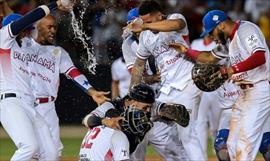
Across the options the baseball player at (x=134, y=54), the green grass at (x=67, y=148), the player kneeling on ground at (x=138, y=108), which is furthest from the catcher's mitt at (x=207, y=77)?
the green grass at (x=67, y=148)

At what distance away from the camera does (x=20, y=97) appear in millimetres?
10742

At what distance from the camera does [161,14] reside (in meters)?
11.7

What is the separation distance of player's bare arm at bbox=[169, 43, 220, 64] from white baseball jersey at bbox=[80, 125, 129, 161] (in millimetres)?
2518

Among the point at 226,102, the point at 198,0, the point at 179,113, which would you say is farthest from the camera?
the point at 198,0

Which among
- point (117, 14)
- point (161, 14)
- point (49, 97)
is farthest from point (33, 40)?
point (117, 14)

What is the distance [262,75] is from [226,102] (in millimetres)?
2558

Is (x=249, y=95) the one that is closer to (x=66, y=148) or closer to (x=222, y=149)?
(x=222, y=149)

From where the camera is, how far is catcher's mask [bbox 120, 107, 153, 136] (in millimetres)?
9242

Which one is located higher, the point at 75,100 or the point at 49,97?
the point at 49,97

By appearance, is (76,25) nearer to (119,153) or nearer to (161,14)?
(161,14)

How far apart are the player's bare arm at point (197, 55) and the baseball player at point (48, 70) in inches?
49.0

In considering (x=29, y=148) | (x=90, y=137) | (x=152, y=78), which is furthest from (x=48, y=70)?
(x=90, y=137)

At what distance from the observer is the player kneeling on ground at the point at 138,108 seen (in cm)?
935

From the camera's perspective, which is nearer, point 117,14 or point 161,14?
point 161,14
